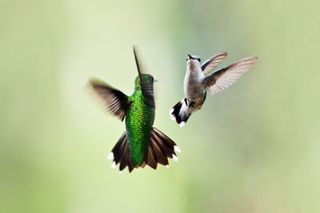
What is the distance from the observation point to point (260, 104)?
1.16m

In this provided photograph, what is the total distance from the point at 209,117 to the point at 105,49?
0.36 meters

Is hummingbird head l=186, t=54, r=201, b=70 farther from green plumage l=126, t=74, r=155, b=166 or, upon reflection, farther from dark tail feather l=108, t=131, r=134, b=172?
dark tail feather l=108, t=131, r=134, b=172

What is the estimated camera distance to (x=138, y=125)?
3.68 feet

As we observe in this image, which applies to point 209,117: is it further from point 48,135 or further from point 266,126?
point 48,135

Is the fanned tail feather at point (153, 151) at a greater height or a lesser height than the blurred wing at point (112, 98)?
lesser

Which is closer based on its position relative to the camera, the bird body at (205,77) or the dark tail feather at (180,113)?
the bird body at (205,77)

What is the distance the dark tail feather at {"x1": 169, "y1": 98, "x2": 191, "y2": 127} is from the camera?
1190 mm

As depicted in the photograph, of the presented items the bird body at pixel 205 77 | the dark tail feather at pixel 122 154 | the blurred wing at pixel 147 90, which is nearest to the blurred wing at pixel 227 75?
the bird body at pixel 205 77

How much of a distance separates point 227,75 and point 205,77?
2.1 inches

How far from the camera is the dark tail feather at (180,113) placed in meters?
1.19

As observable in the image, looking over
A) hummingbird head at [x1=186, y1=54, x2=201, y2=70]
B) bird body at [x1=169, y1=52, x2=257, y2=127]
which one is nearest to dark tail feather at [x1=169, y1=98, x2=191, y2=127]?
bird body at [x1=169, y1=52, x2=257, y2=127]

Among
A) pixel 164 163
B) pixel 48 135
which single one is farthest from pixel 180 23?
pixel 48 135

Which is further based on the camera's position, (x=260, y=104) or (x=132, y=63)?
(x=132, y=63)

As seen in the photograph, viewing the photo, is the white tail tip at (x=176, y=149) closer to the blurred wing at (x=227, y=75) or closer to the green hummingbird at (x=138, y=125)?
the green hummingbird at (x=138, y=125)
